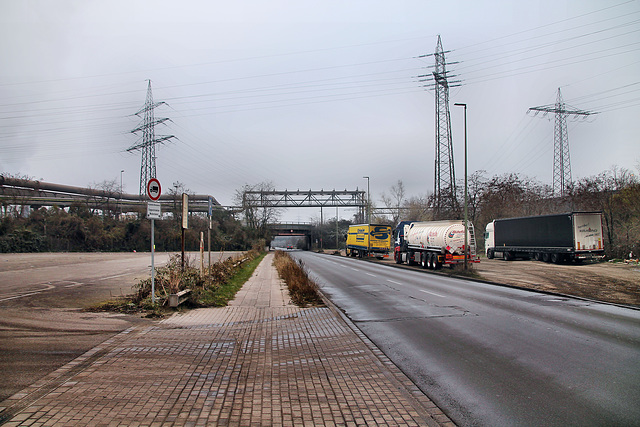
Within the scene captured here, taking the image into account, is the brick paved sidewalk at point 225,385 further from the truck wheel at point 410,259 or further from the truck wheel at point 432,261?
the truck wheel at point 410,259

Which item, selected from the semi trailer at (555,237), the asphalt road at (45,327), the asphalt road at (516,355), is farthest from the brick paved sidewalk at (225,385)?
the semi trailer at (555,237)

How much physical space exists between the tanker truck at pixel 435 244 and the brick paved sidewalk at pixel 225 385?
19411 mm

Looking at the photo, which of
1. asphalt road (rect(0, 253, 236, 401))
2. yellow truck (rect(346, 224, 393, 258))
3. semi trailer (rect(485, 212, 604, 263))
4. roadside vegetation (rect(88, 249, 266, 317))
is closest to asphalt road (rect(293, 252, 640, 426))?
roadside vegetation (rect(88, 249, 266, 317))

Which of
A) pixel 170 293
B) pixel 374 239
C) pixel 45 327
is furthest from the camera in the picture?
pixel 374 239

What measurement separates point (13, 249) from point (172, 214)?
19.5 meters

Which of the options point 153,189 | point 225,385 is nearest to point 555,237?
point 153,189

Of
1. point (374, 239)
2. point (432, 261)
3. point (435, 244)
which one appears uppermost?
point (374, 239)

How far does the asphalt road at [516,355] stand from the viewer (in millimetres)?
4719

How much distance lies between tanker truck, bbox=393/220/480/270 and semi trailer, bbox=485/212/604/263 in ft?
22.6

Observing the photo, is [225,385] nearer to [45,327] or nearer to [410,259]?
[45,327]

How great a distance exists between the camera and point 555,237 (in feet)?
100

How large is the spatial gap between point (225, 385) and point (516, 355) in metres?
4.61

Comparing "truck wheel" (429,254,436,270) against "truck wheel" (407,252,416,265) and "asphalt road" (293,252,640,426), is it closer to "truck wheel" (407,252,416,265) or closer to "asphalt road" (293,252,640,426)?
"truck wheel" (407,252,416,265)

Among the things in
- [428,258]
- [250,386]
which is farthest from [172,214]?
[250,386]
